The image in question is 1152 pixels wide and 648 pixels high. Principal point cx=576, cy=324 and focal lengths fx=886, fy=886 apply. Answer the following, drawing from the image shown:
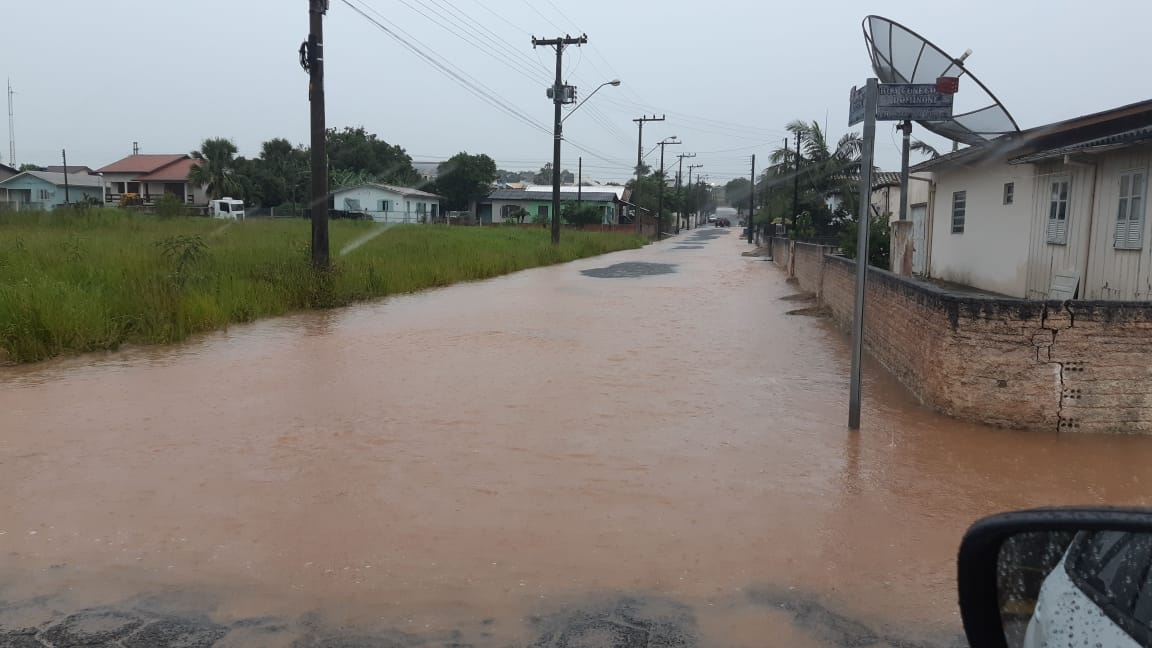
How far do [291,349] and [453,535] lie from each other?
23.6ft

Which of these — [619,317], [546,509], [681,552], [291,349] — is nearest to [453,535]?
[546,509]

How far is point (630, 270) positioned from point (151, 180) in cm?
4930

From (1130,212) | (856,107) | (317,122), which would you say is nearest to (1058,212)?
(1130,212)

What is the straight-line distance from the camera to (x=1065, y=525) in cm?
179

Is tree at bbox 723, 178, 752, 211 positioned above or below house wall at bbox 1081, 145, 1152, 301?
above

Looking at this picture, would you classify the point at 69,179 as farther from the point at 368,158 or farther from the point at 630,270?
the point at 630,270

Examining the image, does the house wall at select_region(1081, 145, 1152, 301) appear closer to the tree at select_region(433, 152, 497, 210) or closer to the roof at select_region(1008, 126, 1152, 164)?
the roof at select_region(1008, 126, 1152, 164)

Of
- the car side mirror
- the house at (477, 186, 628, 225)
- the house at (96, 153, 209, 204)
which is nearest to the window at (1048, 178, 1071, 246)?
the car side mirror

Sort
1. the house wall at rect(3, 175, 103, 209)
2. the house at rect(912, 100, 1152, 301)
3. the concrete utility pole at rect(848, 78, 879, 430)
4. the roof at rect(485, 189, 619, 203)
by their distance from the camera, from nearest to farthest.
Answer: the concrete utility pole at rect(848, 78, 879, 430), the house at rect(912, 100, 1152, 301), the house wall at rect(3, 175, 103, 209), the roof at rect(485, 189, 619, 203)

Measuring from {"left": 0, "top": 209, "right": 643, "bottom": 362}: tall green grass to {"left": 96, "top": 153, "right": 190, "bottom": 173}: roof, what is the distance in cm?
4174

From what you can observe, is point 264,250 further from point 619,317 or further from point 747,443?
point 747,443

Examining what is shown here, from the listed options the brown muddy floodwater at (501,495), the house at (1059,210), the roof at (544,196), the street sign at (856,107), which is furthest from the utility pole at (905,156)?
the roof at (544,196)

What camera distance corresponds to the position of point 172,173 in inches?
2630

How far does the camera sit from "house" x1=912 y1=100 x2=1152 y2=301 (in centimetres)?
1141
